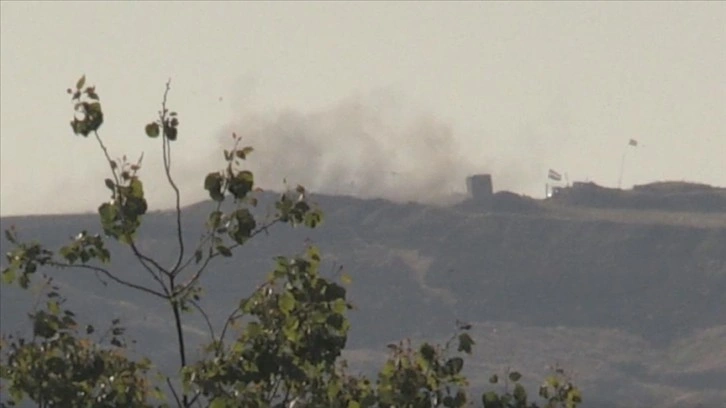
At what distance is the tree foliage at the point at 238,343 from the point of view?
3484 centimetres

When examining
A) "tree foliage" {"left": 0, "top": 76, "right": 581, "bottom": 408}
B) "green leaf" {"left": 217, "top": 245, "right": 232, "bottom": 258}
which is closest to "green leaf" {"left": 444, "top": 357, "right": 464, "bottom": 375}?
"tree foliage" {"left": 0, "top": 76, "right": 581, "bottom": 408}

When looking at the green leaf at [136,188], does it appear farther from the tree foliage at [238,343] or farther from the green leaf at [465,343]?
the green leaf at [465,343]

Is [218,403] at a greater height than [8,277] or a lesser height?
lesser

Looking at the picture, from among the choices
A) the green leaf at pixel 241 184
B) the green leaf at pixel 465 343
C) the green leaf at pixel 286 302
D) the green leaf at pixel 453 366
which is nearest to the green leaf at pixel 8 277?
the green leaf at pixel 241 184

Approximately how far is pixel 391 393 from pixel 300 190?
3555mm

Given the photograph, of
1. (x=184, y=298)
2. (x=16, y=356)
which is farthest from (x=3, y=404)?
(x=184, y=298)

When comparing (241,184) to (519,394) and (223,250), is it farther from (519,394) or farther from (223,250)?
(519,394)

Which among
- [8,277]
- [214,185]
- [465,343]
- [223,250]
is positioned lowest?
[465,343]

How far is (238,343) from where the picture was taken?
34.9 meters

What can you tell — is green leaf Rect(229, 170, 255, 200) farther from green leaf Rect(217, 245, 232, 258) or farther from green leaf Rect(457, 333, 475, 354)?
green leaf Rect(457, 333, 475, 354)

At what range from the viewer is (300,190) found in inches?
1407

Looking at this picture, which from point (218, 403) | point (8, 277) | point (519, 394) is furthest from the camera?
point (519, 394)

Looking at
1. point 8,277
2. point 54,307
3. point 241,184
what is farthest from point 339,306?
point 54,307

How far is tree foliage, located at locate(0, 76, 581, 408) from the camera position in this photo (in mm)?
34844
